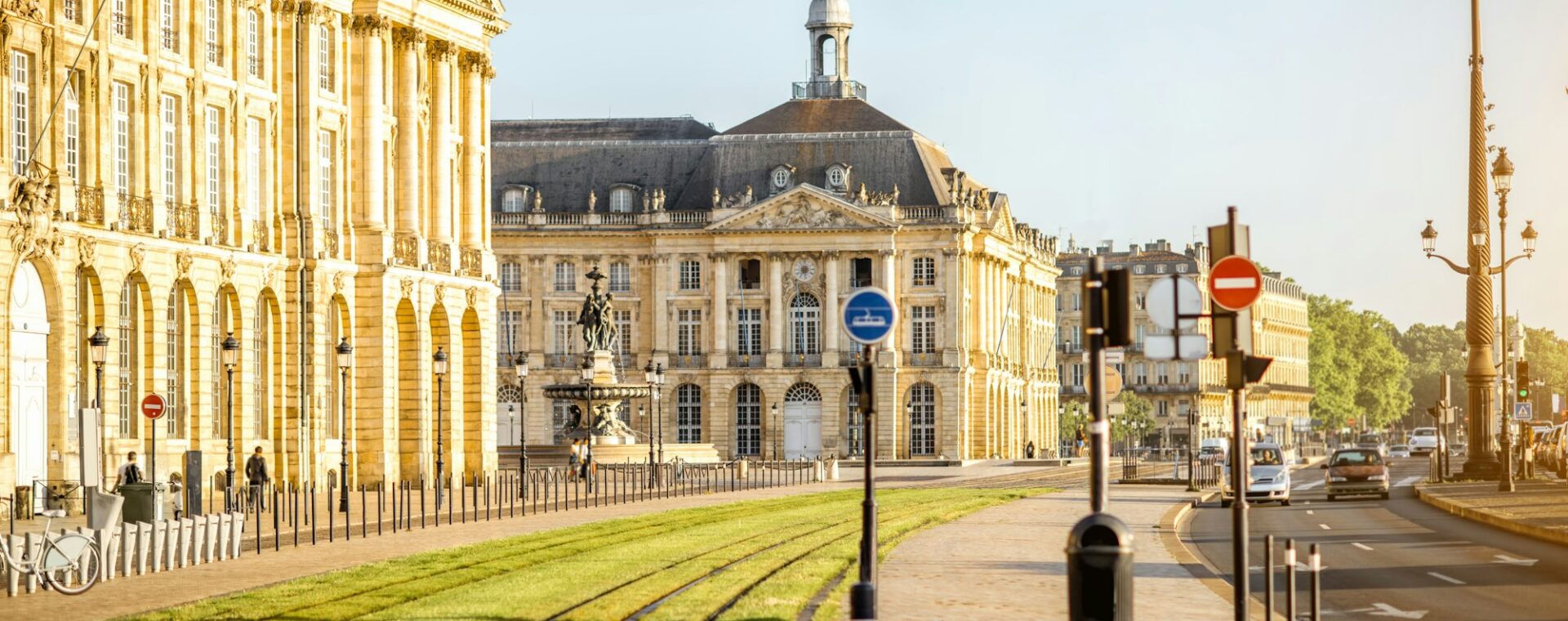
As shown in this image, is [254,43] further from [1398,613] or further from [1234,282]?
[1234,282]

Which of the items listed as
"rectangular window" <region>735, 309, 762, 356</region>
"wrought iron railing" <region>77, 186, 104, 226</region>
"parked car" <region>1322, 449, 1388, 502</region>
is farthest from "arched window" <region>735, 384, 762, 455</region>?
"wrought iron railing" <region>77, 186, 104, 226</region>

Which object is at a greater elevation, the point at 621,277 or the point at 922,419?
the point at 621,277

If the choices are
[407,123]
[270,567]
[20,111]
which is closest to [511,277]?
[407,123]

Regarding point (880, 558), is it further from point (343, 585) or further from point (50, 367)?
point (50, 367)

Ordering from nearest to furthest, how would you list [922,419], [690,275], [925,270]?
1. [922,419]
2. [925,270]
3. [690,275]

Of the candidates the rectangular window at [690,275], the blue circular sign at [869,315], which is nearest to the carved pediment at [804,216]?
the rectangular window at [690,275]

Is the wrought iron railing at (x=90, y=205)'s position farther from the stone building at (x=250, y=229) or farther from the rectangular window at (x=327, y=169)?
the rectangular window at (x=327, y=169)

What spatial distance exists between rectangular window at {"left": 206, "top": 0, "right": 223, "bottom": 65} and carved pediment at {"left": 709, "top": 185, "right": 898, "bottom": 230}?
79.2 metres

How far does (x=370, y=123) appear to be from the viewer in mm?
68375

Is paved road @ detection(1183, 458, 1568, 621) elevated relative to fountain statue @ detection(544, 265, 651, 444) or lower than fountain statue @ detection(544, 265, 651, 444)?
lower

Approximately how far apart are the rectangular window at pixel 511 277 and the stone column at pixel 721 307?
1156cm

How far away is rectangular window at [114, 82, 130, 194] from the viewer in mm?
55406

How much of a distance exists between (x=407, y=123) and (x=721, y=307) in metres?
71.6

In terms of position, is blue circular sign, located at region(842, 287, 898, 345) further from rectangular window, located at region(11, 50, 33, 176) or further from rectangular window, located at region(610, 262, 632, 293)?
rectangular window, located at region(610, 262, 632, 293)
